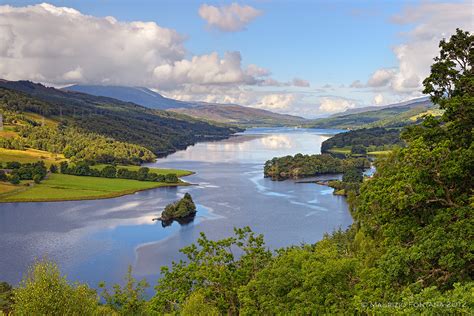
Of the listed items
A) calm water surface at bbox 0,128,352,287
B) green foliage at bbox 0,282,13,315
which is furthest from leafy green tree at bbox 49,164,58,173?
green foliage at bbox 0,282,13,315

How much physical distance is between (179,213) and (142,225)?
325 inches

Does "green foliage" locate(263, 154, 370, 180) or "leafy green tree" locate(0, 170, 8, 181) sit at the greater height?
"leafy green tree" locate(0, 170, 8, 181)

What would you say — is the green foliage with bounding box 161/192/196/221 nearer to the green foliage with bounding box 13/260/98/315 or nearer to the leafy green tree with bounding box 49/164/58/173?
the green foliage with bounding box 13/260/98/315

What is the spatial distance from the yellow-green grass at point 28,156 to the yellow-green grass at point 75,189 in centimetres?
1758

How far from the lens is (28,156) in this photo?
15700 centimetres

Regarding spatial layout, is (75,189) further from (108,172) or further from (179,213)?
(179,213)

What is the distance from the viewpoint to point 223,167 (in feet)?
554

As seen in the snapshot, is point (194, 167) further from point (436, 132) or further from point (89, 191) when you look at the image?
point (436, 132)

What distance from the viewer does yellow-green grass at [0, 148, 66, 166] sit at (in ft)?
493

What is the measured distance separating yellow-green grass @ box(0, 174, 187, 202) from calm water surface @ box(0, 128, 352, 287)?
437 cm

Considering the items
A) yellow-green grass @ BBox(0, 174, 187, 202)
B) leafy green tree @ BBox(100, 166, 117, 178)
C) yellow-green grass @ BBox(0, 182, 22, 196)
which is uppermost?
leafy green tree @ BBox(100, 166, 117, 178)

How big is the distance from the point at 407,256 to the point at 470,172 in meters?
4.98

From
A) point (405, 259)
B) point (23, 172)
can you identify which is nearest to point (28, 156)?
point (23, 172)

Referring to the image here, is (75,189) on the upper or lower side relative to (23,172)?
lower
